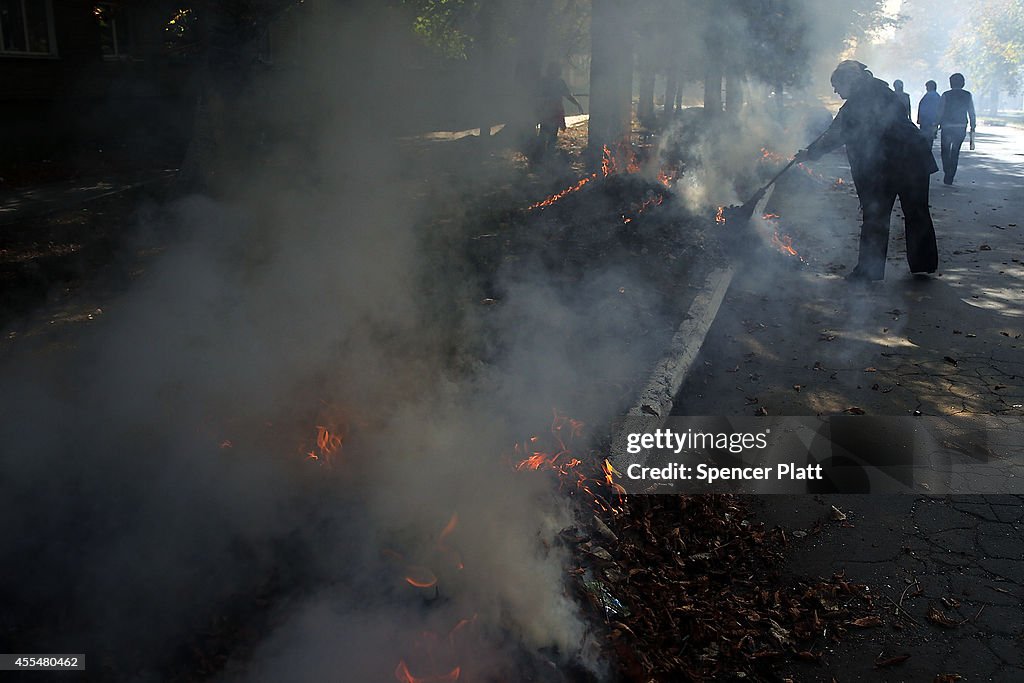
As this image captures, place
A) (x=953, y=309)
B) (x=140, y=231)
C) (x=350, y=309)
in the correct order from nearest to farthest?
(x=350, y=309) → (x=953, y=309) → (x=140, y=231)

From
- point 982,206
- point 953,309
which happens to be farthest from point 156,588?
point 982,206

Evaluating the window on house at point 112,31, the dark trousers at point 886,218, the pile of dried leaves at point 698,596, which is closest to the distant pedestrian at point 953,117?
the dark trousers at point 886,218

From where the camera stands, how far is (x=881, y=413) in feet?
14.8

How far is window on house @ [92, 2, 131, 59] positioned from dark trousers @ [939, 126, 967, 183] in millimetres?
14727

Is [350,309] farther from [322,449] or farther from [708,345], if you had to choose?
[708,345]

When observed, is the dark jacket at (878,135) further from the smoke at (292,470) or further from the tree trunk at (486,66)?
the tree trunk at (486,66)

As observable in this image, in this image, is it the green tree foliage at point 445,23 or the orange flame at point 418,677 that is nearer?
the orange flame at point 418,677

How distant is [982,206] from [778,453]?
9.81m

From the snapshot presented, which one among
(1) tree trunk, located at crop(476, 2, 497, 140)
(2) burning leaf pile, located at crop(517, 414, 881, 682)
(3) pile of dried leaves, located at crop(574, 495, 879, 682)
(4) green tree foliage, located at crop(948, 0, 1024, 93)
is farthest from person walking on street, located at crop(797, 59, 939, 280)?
(4) green tree foliage, located at crop(948, 0, 1024, 93)

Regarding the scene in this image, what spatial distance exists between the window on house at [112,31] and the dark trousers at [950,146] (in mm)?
14727

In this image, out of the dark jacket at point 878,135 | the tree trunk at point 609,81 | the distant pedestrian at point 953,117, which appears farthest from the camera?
the distant pedestrian at point 953,117

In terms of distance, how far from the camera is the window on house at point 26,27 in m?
12.8

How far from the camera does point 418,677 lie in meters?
2.27

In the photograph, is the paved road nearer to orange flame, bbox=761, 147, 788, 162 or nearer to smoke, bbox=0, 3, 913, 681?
smoke, bbox=0, 3, 913, 681
